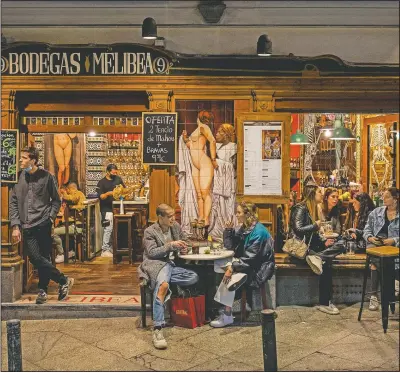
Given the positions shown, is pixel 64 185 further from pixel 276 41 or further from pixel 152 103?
pixel 276 41

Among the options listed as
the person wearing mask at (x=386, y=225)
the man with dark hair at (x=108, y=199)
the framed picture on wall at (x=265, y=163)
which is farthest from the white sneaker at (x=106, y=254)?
the person wearing mask at (x=386, y=225)

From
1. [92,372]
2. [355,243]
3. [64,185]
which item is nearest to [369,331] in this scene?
[355,243]

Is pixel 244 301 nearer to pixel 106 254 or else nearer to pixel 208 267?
pixel 208 267

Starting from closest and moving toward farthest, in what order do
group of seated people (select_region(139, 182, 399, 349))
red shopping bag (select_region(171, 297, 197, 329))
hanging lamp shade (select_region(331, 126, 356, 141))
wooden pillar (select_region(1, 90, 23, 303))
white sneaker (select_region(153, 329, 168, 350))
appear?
white sneaker (select_region(153, 329, 168, 350)) < group of seated people (select_region(139, 182, 399, 349)) < red shopping bag (select_region(171, 297, 197, 329)) < wooden pillar (select_region(1, 90, 23, 303)) < hanging lamp shade (select_region(331, 126, 356, 141))

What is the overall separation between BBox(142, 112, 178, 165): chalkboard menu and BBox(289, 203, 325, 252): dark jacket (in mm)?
1602

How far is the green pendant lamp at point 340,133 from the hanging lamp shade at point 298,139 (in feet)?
2.94

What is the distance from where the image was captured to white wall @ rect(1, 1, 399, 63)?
7.48m

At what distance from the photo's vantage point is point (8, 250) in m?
7.56

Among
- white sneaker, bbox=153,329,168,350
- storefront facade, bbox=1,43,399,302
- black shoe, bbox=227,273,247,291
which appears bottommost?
white sneaker, bbox=153,329,168,350

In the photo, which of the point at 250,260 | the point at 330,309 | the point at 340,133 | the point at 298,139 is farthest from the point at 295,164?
the point at 250,260

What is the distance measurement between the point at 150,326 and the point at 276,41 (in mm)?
3686

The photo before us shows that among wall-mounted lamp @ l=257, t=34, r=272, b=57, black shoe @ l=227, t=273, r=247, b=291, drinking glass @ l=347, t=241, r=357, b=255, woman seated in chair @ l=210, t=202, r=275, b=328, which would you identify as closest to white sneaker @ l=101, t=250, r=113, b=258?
woman seated in chair @ l=210, t=202, r=275, b=328

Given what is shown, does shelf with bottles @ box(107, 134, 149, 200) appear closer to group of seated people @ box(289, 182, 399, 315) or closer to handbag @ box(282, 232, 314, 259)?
group of seated people @ box(289, 182, 399, 315)

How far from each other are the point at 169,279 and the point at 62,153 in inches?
199
